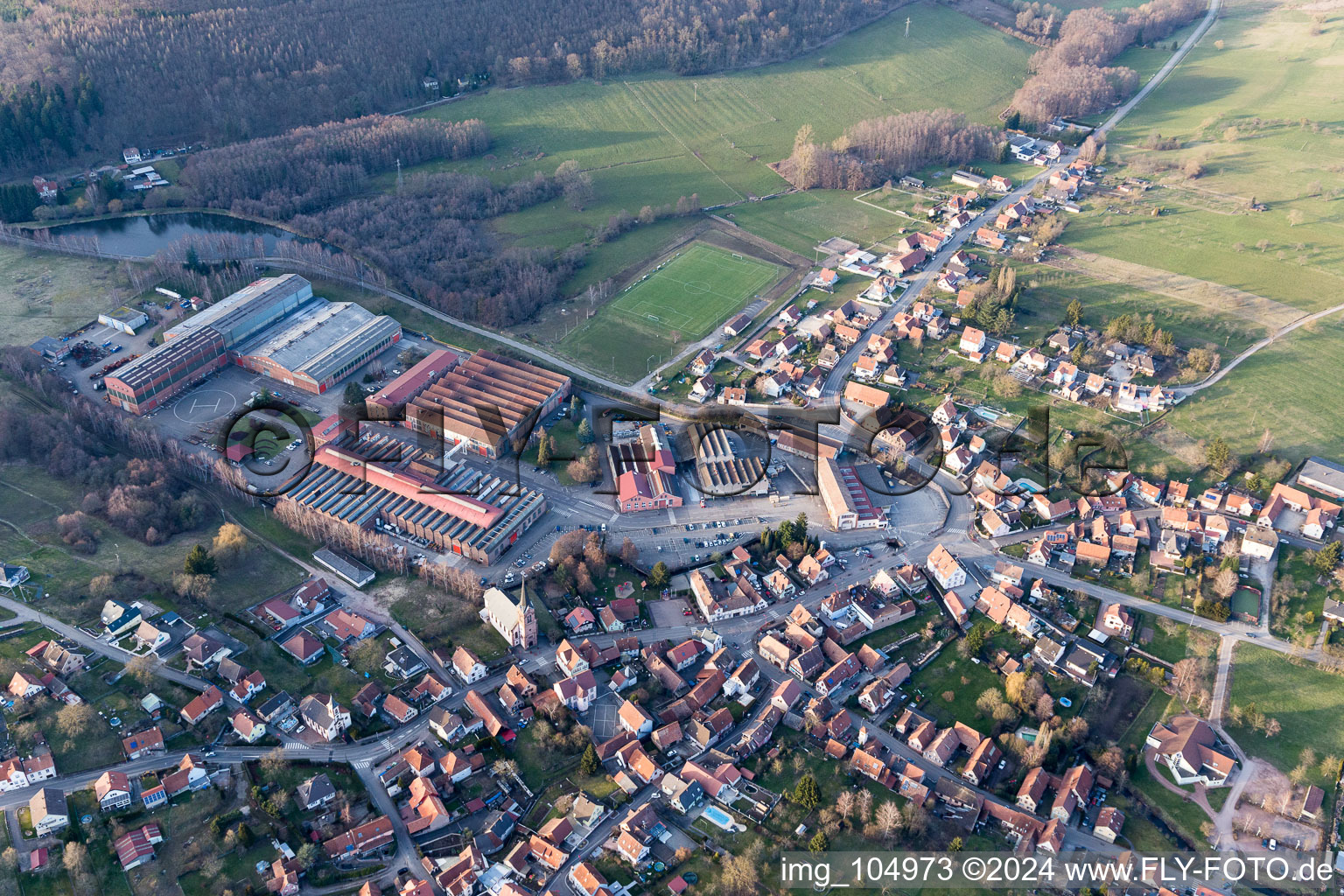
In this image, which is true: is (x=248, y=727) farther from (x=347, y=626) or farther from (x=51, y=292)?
(x=51, y=292)

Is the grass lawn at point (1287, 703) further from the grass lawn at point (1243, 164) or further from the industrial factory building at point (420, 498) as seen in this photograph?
the grass lawn at point (1243, 164)

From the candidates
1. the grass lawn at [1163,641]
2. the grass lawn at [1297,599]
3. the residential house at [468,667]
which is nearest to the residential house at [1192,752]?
the grass lawn at [1163,641]

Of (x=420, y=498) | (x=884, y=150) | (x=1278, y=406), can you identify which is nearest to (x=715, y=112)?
(x=884, y=150)

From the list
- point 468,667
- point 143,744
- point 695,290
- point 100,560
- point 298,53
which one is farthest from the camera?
point 298,53

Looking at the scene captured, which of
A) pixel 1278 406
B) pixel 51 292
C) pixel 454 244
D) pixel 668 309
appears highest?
pixel 51 292

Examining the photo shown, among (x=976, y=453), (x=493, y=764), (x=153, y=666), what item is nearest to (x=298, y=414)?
(x=153, y=666)

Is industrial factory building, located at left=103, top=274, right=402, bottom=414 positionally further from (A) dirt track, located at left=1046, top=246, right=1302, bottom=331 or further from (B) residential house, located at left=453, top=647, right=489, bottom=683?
(A) dirt track, located at left=1046, top=246, right=1302, bottom=331

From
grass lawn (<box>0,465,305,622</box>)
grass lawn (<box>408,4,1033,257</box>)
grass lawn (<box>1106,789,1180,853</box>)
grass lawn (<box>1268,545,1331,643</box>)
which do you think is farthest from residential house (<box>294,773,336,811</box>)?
grass lawn (<box>408,4,1033,257</box>)
